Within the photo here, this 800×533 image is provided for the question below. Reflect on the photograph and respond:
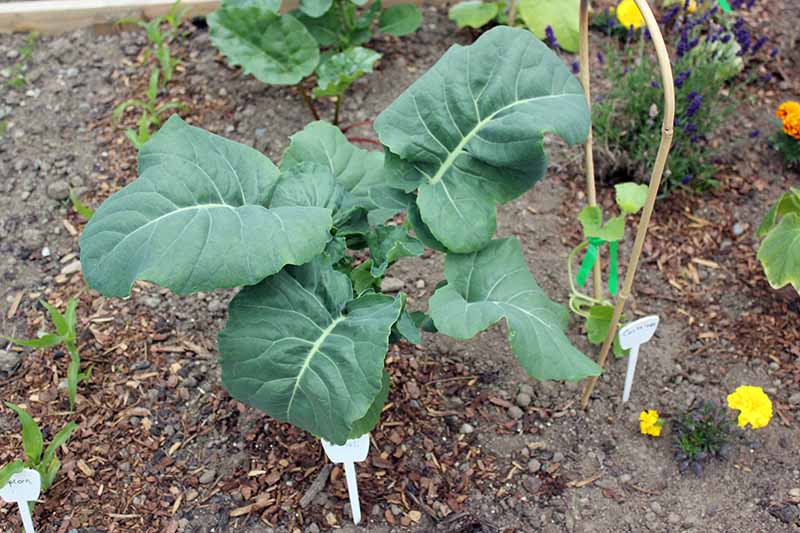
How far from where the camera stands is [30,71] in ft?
11.6

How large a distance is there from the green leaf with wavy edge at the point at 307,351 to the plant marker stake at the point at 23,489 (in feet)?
1.83

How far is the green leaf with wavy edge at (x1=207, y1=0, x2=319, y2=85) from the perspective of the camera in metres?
3.11

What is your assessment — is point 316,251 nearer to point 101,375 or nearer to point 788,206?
point 101,375

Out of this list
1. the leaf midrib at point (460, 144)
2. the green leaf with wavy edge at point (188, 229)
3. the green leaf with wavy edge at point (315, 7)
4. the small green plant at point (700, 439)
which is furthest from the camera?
the green leaf with wavy edge at point (315, 7)

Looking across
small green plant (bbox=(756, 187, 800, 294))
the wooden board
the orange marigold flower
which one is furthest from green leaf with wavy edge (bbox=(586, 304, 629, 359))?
the wooden board

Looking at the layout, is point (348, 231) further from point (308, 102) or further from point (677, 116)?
point (677, 116)

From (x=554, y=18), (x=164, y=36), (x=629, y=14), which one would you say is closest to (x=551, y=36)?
(x=554, y=18)

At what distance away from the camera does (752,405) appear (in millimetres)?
2340

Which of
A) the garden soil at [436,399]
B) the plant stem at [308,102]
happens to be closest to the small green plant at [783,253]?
the garden soil at [436,399]

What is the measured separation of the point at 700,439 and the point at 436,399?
79cm

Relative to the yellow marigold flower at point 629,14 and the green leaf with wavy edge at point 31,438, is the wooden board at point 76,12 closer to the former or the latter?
the yellow marigold flower at point 629,14

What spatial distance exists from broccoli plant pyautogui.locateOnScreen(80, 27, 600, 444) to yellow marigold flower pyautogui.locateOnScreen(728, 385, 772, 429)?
0.63 m

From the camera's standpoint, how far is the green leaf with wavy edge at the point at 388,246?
2.08 m

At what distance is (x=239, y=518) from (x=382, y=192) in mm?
987
